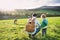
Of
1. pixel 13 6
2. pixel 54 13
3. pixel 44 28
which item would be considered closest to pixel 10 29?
pixel 13 6

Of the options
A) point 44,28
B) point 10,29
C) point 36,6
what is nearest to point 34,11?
point 36,6

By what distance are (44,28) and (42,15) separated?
0.44 ft

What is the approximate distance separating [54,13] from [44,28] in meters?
0.20

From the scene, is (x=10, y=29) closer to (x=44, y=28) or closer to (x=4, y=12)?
(x=4, y=12)

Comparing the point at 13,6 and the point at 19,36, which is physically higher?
the point at 13,6

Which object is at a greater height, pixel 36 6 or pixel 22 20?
pixel 36 6

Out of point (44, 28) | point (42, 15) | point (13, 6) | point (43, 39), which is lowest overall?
point (43, 39)

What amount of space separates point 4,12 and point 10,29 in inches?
7.5

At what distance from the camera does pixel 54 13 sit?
4.85 feet

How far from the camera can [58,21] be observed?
146cm

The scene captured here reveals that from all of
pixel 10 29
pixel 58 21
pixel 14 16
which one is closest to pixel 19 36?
pixel 10 29

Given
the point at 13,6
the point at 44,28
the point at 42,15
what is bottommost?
the point at 44,28

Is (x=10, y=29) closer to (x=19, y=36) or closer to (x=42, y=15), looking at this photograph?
(x=19, y=36)

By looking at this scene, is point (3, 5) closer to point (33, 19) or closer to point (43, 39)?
point (33, 19)
